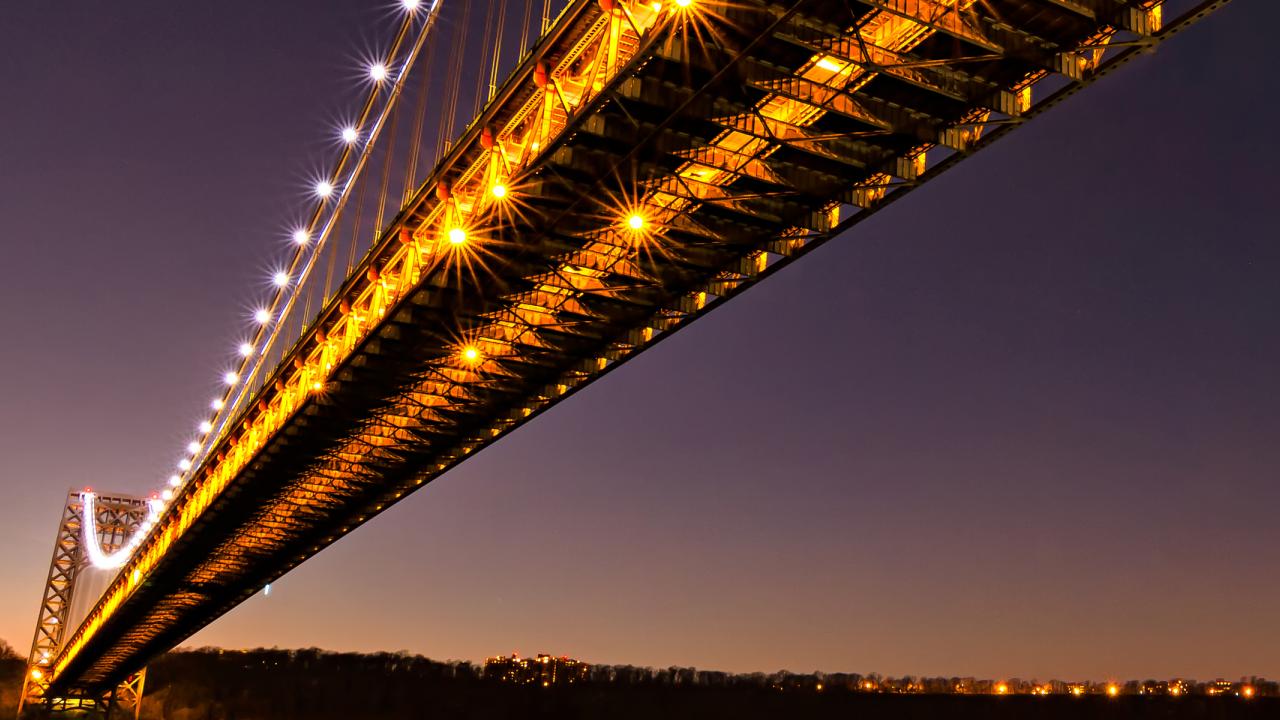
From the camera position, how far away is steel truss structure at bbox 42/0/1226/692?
12422mm

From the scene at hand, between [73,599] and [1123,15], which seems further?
[73,599]

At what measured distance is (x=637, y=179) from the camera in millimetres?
15383

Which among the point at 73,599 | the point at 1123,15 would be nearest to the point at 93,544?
the point at 73,599

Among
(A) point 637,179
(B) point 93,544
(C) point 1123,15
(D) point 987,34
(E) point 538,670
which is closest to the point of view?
(C) point 1123,15

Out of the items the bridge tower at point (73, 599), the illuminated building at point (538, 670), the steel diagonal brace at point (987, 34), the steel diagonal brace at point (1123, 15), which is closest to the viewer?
the steel diagonal brace at point (987, 34)

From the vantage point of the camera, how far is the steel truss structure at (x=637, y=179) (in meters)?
12.4

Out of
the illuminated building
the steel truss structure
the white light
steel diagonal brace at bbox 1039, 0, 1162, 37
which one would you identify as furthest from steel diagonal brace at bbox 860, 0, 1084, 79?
the illuminated building

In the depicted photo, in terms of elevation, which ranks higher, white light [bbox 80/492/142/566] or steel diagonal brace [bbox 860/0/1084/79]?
white light [bbox 80/492/142/566]

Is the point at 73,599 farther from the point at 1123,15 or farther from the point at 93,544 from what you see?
the point at 1123,15

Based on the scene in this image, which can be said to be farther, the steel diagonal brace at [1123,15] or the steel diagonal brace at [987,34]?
the steel diagonal brace at [1123,15]

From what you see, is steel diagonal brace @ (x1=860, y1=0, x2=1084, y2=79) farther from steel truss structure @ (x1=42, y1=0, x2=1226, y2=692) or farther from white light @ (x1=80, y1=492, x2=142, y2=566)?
white light @ (x1=80, y1=492, x2=142, y2=566)

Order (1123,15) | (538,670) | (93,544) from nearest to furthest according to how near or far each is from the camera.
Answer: (1123,15)
(93,544)
(538,670)

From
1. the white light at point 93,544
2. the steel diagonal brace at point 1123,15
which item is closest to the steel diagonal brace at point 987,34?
the steel diagonal brace at point 1123,15

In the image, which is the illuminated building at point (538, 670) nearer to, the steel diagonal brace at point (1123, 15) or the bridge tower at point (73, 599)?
the bridge tower at point (73, 599)
